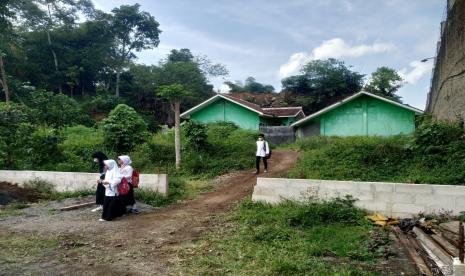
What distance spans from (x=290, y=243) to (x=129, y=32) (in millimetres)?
40174

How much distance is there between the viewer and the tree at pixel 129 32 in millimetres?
40844

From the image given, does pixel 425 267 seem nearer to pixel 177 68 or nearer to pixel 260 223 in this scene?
pixel 260 223

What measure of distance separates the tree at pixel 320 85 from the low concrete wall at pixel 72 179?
31.9 metres

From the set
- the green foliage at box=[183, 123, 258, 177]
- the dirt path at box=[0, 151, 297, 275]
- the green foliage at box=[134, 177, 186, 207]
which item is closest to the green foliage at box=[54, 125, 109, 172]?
the green foliage at box=[183, 123, 258, 177]

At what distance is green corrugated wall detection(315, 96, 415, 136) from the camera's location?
23.5 metres

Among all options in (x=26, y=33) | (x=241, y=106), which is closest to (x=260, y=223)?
(x=241, y=106)

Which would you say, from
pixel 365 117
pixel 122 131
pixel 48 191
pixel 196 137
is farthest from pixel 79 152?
pixel 365 117

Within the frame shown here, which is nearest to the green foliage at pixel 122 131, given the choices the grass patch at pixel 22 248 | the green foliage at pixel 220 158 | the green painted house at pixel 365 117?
the green foliage at pixel 220 158

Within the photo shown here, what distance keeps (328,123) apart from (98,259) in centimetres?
2118

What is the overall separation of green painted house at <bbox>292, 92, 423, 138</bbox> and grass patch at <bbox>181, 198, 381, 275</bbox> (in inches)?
667


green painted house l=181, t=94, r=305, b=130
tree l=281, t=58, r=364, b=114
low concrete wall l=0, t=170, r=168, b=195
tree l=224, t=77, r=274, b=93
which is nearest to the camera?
low concrete wall l=0, t=170, r=168, b=195

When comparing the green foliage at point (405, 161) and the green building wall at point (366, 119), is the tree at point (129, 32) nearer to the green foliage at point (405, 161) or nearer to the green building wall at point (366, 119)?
the green building wall at point (366, 119)

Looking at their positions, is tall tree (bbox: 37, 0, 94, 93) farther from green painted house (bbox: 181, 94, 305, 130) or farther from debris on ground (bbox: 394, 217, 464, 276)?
debris on ground (bbox: 394, 217, 464, 276)

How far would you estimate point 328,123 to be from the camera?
2509 cm
